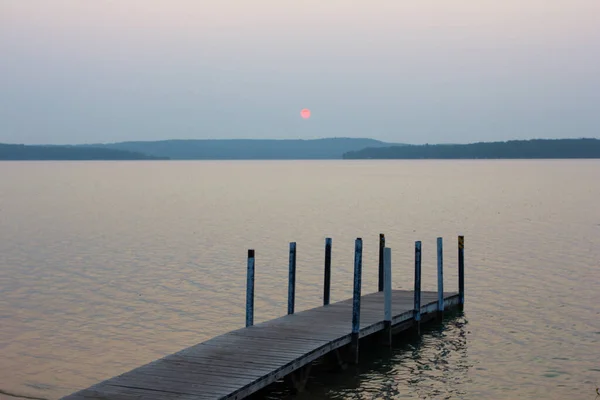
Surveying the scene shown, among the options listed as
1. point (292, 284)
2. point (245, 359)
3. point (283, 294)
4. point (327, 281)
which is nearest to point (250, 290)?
point (292, 284)

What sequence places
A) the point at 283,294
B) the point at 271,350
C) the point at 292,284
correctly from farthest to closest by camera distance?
the point at 283,294 → the point at 292,284 → the point at 271,350

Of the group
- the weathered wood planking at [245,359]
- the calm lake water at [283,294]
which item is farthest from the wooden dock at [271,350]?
the calm lake water at [283,294]

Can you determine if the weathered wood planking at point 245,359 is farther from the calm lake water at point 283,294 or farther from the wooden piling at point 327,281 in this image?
the wooden piling at point 327,281

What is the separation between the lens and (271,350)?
16469 millimetres

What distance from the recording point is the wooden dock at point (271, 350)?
13.8 m

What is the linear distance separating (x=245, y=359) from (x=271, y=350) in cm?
92

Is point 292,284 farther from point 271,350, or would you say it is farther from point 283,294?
point 283,294

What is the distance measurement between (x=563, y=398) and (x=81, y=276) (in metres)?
21.3

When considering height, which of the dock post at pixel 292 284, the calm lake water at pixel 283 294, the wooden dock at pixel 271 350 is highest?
the dock post at pixel 292 284

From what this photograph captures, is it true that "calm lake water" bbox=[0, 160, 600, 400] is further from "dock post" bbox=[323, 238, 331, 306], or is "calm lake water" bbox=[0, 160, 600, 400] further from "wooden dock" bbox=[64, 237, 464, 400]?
"dock post" bbox=[323, 238, 331, 306]

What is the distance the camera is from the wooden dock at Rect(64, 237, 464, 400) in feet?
45.1

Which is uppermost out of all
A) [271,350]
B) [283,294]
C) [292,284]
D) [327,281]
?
[292,284]

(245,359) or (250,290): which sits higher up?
(250,290)

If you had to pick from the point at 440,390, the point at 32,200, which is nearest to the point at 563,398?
the point at 440,390
